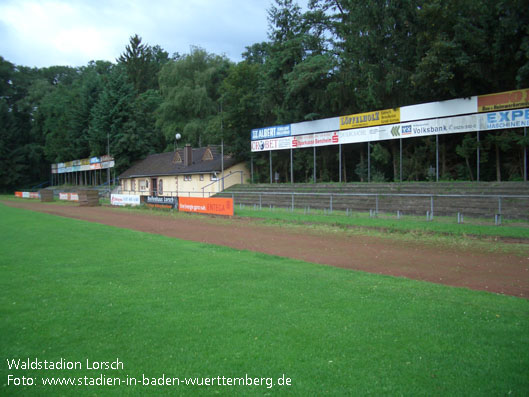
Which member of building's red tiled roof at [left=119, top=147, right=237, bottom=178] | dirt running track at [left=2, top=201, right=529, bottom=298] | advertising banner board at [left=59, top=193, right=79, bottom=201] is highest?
building's red tiled roof at [left=119, top=147, right=237, bottom=178]

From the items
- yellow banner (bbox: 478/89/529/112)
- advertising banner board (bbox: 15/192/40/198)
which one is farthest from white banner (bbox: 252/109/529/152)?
advertising banner board (bbox: 15/192/40/198)

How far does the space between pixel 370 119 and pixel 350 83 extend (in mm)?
3582

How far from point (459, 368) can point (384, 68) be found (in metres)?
29.0

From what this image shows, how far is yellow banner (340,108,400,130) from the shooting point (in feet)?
94.8

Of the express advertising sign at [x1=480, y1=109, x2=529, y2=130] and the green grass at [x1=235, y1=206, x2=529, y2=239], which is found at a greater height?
the express advertising sign at [x1=480, y1=109, x2=529, y2=130]

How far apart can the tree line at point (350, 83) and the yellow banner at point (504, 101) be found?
96 cm

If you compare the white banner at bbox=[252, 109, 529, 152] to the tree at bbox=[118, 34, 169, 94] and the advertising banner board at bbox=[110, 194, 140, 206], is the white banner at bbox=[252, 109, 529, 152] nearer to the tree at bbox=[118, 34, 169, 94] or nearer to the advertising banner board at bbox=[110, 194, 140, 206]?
the advertising banner board at bbox=[110, 194, 140, 206]

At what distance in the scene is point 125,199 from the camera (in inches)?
1460

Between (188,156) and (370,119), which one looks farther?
(188,156)

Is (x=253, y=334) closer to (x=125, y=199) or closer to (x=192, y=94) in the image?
(x=125, y=199)

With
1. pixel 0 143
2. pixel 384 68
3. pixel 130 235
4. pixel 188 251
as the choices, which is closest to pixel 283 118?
pixel 384 68

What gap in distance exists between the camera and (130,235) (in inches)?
650

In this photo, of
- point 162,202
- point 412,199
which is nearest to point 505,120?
point 412,199

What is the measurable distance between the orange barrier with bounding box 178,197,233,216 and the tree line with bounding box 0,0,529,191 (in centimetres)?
1251
